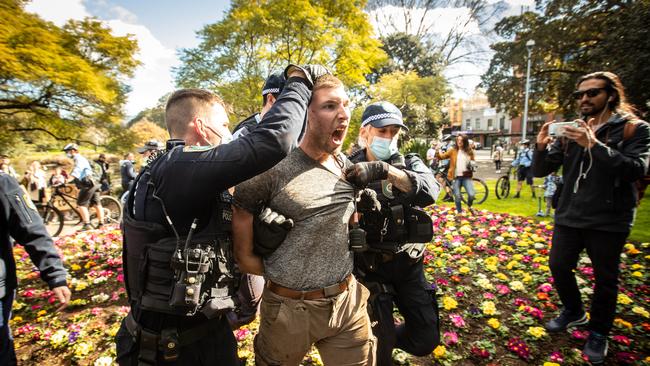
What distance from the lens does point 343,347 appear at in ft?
6.07

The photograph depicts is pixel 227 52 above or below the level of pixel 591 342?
above

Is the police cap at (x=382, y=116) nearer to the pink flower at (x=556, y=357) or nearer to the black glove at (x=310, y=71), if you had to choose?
the black glove at (x=310, y=71)

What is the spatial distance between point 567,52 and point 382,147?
58.6ft

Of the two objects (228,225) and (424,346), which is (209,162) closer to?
(228,225)

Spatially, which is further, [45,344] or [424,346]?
[45,344]

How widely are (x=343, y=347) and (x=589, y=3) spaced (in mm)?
18860

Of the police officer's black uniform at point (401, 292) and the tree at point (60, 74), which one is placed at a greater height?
the tree at point (60, 74)

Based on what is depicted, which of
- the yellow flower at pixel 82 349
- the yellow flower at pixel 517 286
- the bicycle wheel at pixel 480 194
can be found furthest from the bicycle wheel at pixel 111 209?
the bicycle wheel at pixel 480 194

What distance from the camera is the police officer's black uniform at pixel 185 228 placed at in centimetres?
133

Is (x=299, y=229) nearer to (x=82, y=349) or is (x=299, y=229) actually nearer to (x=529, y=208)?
(x=82, y=349)

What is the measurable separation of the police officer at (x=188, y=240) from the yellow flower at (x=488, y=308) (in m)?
2.94

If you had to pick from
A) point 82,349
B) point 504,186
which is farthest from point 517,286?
point 504,186

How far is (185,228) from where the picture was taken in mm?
1447

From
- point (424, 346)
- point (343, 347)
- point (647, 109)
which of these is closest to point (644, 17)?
point (647, 109)
